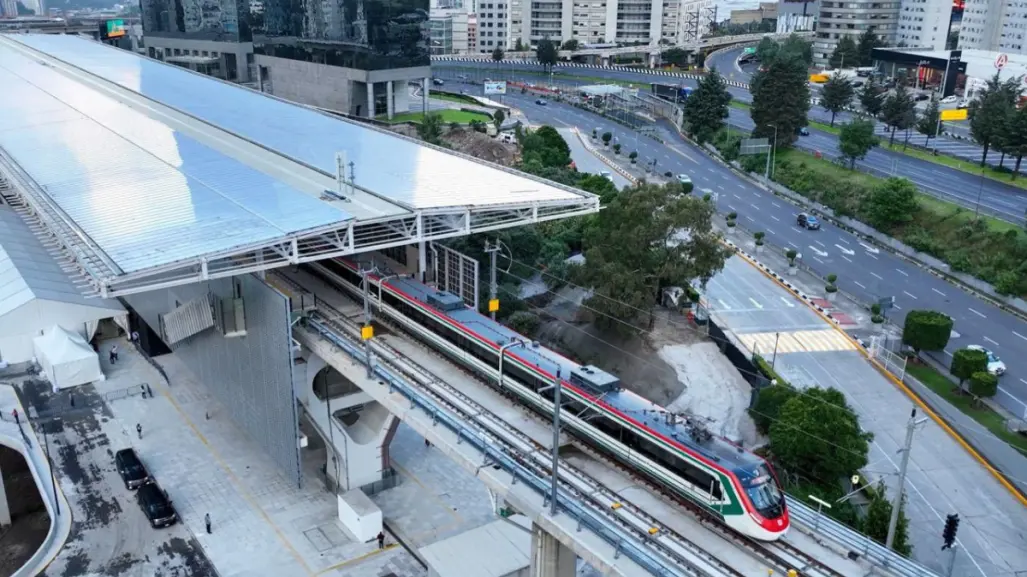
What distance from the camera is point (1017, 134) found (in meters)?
65.8

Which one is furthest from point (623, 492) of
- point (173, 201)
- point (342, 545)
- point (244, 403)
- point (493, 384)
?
point (173, 201)

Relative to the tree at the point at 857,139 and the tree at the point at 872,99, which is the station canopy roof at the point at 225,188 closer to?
the tree at the point at 857,139

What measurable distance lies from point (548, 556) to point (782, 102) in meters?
65.1

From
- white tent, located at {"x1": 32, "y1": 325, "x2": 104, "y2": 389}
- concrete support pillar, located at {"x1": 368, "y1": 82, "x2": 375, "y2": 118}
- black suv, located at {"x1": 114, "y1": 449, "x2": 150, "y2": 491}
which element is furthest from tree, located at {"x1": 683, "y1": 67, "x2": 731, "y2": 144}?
black suv, located at {"x1": 114, "y1": 449, "x2": 150, "y2": 491}

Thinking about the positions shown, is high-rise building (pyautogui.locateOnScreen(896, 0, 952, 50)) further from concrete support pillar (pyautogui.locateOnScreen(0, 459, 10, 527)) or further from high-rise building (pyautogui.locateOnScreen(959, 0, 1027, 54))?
concrete support pillar (pyautogui.locateOnScreen(0, 459, 10, 527))

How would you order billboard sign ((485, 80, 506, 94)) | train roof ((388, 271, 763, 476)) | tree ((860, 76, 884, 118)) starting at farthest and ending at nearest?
billboard sign ((485, 80, 506, 94)) → tree ((860, 76, 884, 118)) → train roof ((388, 271, 763, 476))

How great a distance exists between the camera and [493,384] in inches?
1155

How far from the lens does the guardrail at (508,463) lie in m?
20.0

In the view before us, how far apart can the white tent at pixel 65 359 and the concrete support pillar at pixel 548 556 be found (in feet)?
96.7

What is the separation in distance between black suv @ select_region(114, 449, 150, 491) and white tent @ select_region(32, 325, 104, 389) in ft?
27.6

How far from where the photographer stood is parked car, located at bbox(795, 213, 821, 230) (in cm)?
6531

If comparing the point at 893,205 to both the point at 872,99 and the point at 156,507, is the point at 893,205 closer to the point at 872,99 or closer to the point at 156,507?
the point at 872,99

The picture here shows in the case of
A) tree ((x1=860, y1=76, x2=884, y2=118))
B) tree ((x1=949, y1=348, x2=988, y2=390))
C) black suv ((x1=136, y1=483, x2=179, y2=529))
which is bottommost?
black suv ((x1=136, y1=483, x2=179, y2=529))

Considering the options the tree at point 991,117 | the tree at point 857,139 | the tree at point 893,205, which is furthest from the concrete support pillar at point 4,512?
the tree at point 991,117
